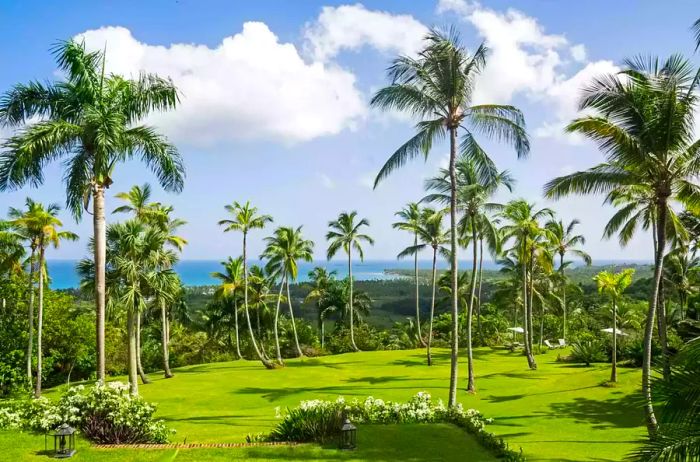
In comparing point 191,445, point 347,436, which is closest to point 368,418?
point 347,436

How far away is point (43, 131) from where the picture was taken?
1370cm

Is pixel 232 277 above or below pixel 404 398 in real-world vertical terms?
above

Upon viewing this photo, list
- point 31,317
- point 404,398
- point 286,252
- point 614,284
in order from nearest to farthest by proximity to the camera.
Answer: point 404,398 → point 614,284 → point 31,317 → point 286,252

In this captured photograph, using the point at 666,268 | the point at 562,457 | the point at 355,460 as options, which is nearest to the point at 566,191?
the point at 562,457

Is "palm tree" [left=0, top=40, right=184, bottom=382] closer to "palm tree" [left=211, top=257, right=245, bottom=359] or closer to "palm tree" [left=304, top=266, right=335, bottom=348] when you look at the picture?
"palm tree" [left=211, top=257, right=245, bottom=359]

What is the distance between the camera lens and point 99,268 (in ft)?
46.6

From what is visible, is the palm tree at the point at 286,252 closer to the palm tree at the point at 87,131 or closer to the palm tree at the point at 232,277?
the palm tree at the point at 232,277

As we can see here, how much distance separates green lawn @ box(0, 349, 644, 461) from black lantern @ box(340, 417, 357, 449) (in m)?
0.29

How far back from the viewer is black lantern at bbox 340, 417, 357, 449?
11588mm

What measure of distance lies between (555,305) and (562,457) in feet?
134

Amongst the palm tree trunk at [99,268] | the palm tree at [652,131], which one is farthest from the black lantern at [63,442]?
the palm tree at [652,131]

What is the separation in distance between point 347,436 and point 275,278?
3231 cm

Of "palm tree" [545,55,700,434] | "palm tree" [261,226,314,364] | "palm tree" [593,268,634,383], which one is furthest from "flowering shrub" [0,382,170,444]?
"palm tree" [261,226,314,364]

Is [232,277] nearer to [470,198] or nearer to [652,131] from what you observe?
[470,198]
